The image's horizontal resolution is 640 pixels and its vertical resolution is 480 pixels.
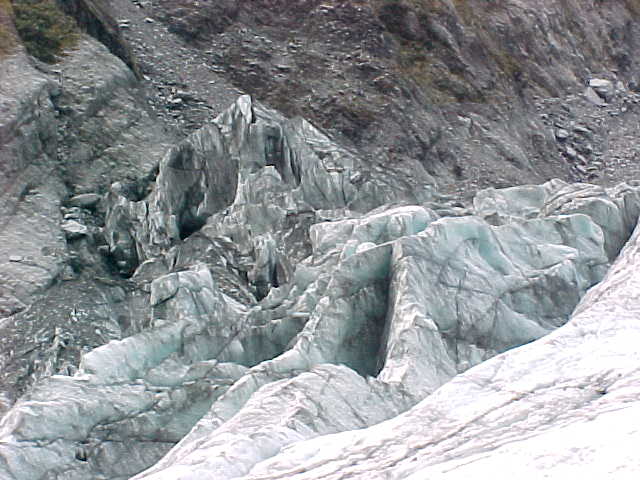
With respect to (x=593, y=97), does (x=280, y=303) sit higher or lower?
higher

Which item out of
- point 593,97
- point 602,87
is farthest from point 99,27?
point 602,87

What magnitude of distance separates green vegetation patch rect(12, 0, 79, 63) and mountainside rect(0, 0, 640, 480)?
91 millimetres

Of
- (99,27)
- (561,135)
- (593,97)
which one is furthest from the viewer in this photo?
(593,97)

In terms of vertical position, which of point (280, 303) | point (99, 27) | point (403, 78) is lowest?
point (280, 303)

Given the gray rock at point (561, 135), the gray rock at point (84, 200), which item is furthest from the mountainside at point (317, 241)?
the gray rock at point (84, 200)

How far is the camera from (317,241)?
21.7 m

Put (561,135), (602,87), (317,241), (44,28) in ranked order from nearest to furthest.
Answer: (317,241) < (44,28) < (561,135) < (602,87)

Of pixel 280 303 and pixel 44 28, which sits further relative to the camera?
pixel 44 28

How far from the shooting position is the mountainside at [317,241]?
12.2 metres

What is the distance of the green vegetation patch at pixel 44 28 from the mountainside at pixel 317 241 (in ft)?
0.30

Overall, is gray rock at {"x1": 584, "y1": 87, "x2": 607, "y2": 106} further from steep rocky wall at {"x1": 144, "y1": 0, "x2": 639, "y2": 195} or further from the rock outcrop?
the rock outcrop

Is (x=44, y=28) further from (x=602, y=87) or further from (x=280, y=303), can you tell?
(x=602, y=87)

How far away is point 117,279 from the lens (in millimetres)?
24250

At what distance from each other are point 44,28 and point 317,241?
46.9ft
